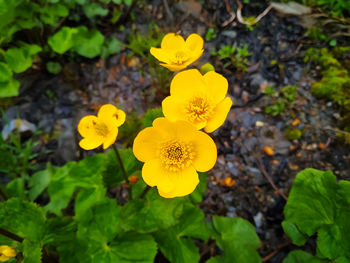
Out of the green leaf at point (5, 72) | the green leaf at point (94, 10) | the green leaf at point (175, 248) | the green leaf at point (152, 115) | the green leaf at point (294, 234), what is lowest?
the green leaf at point (175, 248)

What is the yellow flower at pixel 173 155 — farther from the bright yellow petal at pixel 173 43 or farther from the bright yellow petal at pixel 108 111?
the bright yellow petal at pixel 173 43

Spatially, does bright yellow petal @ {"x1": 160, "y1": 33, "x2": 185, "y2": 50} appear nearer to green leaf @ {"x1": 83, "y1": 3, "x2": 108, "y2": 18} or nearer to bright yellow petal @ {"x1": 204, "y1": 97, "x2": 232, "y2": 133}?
bright yellow petal @ {"x1": 204, "y1": 97, "x2": 232, "y2": 133}

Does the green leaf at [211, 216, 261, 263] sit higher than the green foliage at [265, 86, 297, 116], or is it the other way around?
the green foliage at [265, 86, 297, 116]

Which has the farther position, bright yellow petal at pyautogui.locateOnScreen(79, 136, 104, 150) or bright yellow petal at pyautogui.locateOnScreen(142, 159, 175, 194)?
bright yellow petal at pyautogui.locateOnScreen(79, 136, 104, 150)

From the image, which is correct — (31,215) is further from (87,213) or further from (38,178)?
(38,178)

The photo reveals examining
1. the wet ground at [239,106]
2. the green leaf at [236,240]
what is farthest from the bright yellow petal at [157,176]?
the wet ground at [239,106]

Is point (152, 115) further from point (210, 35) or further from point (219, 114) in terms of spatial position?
point (210, 35)

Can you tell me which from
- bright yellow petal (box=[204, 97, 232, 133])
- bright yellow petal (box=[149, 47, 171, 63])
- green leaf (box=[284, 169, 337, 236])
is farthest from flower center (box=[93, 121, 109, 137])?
green leaf (box=[284, 169, 337, 236])
